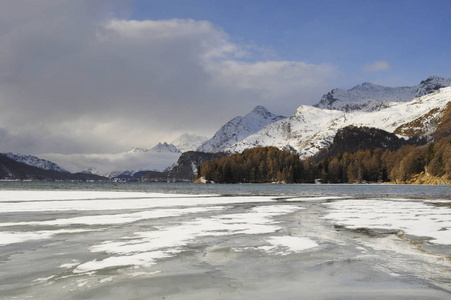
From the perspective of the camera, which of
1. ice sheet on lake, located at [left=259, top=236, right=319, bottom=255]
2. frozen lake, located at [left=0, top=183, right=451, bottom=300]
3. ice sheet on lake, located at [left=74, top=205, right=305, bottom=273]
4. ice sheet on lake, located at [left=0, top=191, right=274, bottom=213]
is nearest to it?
frozen lake, located at [left=0, top=183, right=451, bottom=300]

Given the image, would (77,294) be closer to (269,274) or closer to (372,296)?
(269,274)

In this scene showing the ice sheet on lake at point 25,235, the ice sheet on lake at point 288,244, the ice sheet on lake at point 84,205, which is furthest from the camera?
the ice sheet on lake at point 84,205

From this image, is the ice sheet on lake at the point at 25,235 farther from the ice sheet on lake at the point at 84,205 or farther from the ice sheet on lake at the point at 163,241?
the ice sheet on lake at the point at 84,205

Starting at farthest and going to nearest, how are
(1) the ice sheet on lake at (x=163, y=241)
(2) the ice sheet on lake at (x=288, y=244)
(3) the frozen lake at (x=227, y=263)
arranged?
(2) the ice sheet on lake at (x=288, y=244) < (1) the ice sheet on lake at (x=163, y=241) < (3) the frozen lake at (x=227, y=263)

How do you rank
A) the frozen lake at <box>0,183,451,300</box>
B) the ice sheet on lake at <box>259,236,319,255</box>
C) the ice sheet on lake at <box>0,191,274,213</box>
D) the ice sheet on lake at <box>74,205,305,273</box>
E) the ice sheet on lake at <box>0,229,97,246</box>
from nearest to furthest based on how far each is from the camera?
the frozen lake at <box>0,183,451,300</box>
the ice sheet on lake at <box>74,205,305,273</box>
the ice sheet on lake at <box>259,236,319,255</box>
the ice sheet on lake at <box>0,229,97,246</box>
the ice sheet on lake at <box>0,191,274,213</box>

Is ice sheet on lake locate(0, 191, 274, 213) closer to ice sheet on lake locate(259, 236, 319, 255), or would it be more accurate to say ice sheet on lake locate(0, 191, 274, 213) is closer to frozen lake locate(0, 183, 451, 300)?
frozen lake locate(0, 183, 451, 300)

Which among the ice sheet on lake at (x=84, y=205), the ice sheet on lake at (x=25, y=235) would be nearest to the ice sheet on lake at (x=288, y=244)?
the ice sheet on lake at (x=25, y=235)

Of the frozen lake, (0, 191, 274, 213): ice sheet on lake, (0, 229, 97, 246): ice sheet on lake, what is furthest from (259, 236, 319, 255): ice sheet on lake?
(0, 191, 274, 213): ice sheet on lake

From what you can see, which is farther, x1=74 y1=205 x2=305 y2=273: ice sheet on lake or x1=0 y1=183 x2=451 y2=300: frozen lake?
x1=74 y1=205 x2=305 y2=273: ice sheet on lake

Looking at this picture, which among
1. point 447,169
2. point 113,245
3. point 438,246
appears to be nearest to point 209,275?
point 113,245

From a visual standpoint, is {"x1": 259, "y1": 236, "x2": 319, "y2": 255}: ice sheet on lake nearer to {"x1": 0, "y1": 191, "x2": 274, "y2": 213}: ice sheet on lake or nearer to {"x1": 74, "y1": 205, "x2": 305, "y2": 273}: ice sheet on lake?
{"x1": 74, "y1": 205, "x2": 305, "y2": 273}: ice sheet on lake

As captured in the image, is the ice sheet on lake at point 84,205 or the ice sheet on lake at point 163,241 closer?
the ice sheet on lake at point 163,241

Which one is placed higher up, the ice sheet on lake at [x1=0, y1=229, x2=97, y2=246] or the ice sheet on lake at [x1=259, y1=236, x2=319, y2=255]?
the ice sheet on lake at [x1=0, y1=229, x2=97, y2=246]

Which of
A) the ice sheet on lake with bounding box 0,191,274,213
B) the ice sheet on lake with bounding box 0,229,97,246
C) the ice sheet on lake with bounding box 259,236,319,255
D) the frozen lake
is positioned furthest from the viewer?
the ice sheet on lake with bounding box 0,191,274,213
